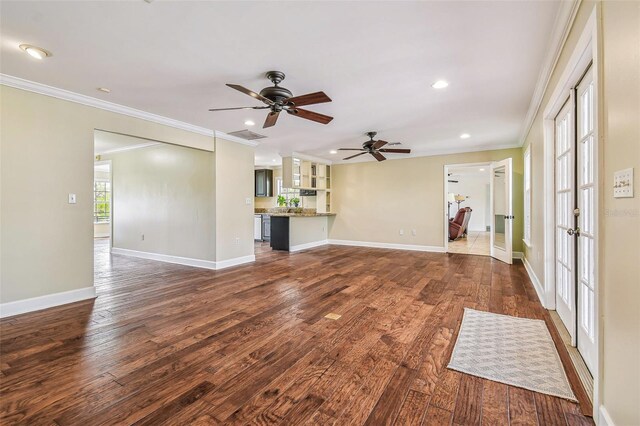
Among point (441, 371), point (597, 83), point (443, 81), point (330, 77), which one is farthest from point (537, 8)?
point (441, 371)

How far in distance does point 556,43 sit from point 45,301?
544 cm

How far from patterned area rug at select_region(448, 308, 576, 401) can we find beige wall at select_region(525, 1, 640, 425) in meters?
0.46

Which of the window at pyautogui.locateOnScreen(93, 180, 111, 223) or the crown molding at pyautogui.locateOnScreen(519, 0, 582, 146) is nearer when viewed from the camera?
the crown molding at pyautogui.locateOnScreen(519, 0, 582, 146)

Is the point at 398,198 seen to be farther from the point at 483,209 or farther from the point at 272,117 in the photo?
the point at 483,209

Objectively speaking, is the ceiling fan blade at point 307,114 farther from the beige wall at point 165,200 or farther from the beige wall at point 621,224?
the beige wall at point 165,200

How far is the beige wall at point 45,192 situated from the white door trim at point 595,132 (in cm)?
463

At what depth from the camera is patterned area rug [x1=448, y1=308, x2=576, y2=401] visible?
180 cm

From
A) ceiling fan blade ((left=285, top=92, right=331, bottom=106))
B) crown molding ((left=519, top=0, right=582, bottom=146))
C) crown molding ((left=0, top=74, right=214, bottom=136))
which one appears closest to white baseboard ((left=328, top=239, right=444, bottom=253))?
→ crown molding ((left=519, top=0, right=582, bottom=146))

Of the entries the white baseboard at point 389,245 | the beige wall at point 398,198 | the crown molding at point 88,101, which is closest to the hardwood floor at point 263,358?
the crown molding at point 88,101

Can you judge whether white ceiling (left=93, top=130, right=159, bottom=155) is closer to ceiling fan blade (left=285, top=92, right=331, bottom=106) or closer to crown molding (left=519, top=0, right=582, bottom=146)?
ceiling fan blade (left=285, top=92, right=331, bottom=106)

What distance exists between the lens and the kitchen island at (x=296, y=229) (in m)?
7.04

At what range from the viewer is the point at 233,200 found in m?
5.43

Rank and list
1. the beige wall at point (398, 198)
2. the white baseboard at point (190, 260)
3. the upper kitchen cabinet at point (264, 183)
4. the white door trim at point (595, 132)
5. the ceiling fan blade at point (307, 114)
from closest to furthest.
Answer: the white door trim at point (595, 132) < the ceiling fan blade at point (307, 114) < the white baseboard at point (190, 260) < the beige wall at point (398, 198) < the upper kitchen cabinet at point (264, 183)

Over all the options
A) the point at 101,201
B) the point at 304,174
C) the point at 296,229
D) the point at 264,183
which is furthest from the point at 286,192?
the point at 101,201
